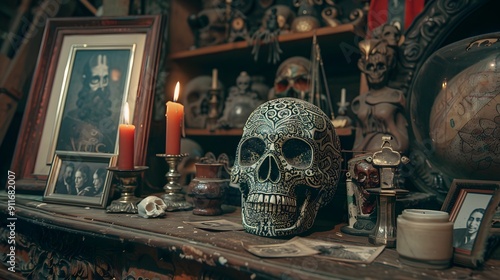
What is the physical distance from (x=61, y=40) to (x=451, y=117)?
1.66m

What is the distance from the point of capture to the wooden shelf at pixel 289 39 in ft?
5.13

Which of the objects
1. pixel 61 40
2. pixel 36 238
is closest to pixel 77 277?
pixel 36 238

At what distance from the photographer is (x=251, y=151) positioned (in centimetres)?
117

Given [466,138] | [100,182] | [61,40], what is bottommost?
[100,182]

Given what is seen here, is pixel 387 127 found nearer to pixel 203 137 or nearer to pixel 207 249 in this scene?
pixel 207 249

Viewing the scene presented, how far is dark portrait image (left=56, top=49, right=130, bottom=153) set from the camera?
1.70m

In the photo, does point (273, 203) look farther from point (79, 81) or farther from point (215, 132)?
point (79, 81)

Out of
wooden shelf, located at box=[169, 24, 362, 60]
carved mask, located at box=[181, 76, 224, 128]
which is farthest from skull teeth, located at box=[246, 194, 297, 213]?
carved mask, located at box=[181, 76, 224, 128]

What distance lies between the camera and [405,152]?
4.43 feet

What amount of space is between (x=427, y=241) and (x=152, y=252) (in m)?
0.70

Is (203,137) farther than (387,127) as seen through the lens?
Yes

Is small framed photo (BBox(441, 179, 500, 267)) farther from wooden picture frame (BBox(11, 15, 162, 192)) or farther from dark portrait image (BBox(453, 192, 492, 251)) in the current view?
wooden picture frame (BBox(11, 15, 162, 192))

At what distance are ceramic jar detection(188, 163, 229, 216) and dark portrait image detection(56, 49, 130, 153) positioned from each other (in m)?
0.49

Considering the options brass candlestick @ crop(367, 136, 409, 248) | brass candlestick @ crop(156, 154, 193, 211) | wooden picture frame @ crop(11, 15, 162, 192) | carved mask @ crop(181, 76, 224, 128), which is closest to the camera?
brass candlestick @ crop(367, 136, 409, 248)
